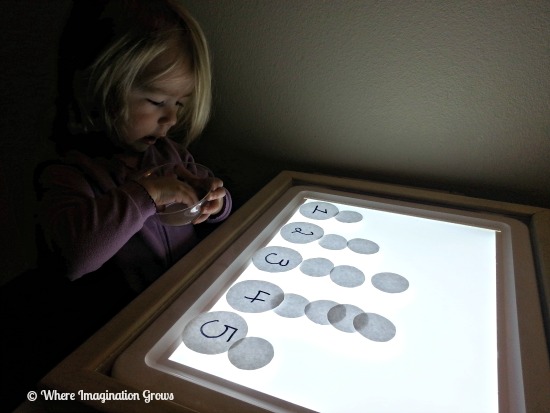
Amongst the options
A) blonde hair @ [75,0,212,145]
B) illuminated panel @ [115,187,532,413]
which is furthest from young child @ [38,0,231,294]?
illuminated panel @ [115,187,532,413]

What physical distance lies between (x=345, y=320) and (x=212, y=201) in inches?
11.9

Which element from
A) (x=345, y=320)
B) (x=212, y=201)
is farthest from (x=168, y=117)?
(x=345, y=320)

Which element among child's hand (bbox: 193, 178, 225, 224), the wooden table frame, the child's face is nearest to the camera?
the wooden table frame

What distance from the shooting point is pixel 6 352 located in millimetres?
479

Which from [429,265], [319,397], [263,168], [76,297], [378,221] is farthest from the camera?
[263,168]

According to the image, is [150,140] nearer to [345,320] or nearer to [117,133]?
[117,133]

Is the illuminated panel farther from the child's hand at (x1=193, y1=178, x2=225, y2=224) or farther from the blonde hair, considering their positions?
the blonde hair

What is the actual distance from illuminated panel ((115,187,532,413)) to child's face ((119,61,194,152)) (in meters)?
0.22

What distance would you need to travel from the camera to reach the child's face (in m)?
0.53

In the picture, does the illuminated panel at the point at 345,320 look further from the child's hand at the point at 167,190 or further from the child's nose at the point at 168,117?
the child's nose at the point at 168,117

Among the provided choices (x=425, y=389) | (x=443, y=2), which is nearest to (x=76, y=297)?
(x=425, y=389)

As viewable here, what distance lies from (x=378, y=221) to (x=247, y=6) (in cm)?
50

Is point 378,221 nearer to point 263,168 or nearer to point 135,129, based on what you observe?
point 263,168

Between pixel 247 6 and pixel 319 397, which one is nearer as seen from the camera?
pixel 319 397
